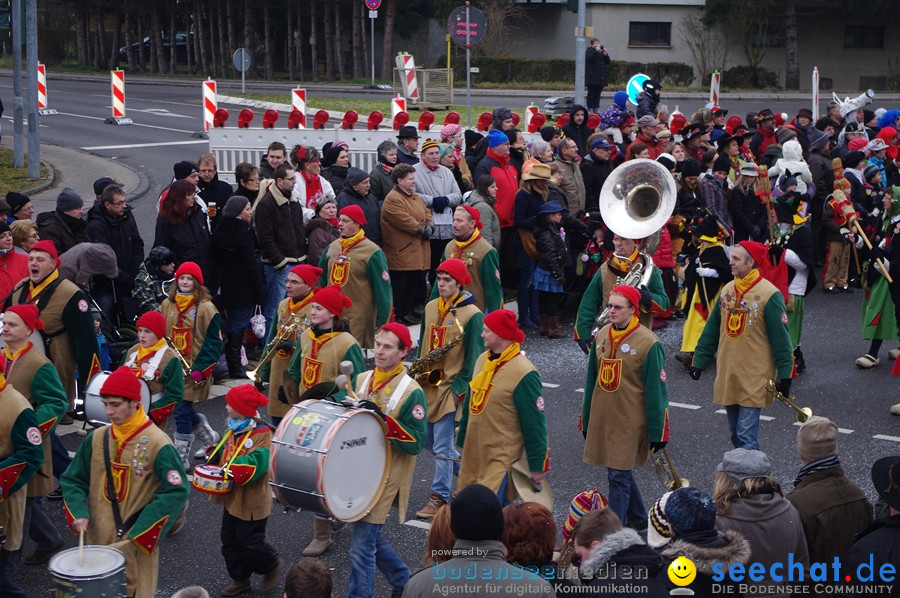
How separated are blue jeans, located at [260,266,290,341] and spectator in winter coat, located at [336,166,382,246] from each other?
1.13 m

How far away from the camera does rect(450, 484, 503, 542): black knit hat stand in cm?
455

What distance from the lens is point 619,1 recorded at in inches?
1790

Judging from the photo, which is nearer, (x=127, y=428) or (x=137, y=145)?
(x=127, y=428)

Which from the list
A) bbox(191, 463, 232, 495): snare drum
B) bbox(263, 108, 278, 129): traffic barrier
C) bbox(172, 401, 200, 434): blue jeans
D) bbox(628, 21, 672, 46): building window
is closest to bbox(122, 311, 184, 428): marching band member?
bbox(172, 401, 200, 434): blue jeans

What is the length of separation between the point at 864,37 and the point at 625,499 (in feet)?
144

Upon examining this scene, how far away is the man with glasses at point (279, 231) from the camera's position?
11.4 m

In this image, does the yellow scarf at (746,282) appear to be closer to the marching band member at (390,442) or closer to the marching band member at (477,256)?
the marching band member at (477,256)

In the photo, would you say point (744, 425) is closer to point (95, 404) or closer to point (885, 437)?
point (885, 437)

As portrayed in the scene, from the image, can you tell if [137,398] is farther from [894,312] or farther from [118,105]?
[118,105]

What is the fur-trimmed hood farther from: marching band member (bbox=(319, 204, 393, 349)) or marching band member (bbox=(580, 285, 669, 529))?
marching band member (bbox=(319, 204, 393, 349))

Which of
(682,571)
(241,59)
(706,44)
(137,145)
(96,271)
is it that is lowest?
(682,571)

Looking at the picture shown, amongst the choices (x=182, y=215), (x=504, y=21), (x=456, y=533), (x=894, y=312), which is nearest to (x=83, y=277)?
(x=182, y=215)

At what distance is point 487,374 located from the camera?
7195 millimetres

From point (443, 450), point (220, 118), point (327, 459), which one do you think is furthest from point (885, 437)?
point (220, 118)
